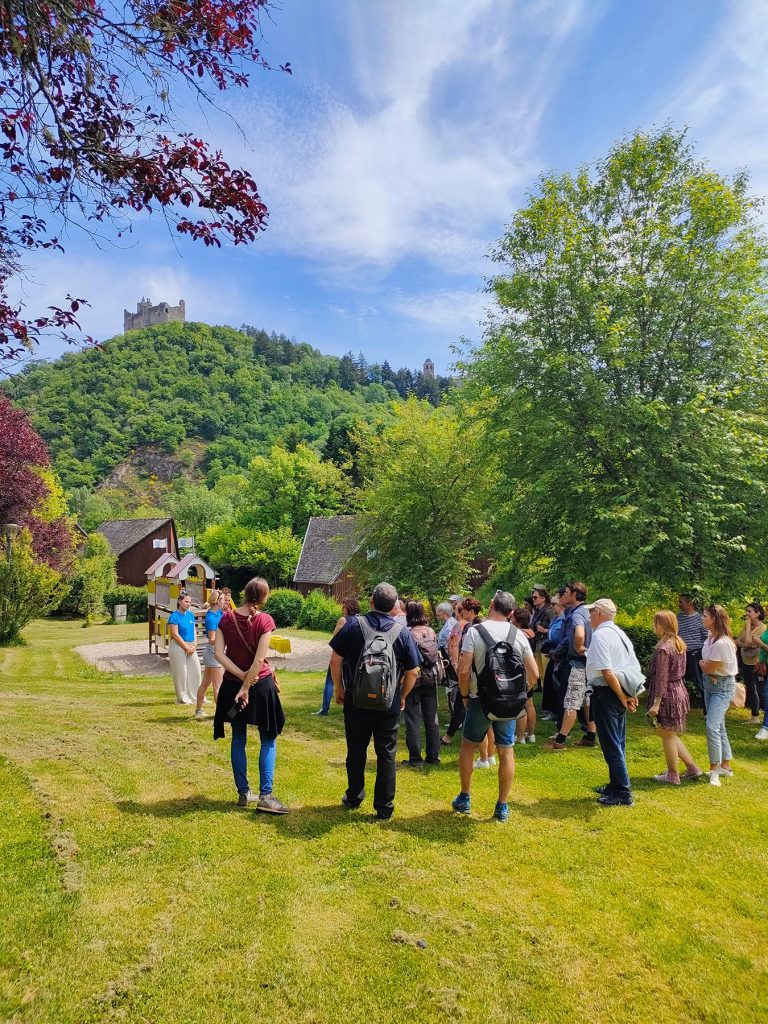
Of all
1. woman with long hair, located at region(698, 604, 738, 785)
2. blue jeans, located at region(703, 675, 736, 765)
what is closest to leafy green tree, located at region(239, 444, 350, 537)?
woman with long hair, located at region(698, 604, 738, 785)

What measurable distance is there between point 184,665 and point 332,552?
29.5 metres

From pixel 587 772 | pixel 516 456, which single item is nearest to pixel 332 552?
pixel 516 456

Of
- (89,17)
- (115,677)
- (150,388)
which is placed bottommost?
(115,677)

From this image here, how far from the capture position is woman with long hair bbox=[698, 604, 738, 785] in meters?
6.81

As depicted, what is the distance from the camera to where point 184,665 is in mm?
10609

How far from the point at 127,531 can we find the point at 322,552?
842 inches

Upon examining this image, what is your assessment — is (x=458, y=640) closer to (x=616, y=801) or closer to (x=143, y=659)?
(x=616, y=801)

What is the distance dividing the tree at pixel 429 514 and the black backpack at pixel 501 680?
14.9 meters

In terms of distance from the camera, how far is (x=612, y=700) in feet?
19.1

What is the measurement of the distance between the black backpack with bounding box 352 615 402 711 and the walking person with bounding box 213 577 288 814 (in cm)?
80

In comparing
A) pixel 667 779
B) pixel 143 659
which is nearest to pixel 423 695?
pixel 667 779

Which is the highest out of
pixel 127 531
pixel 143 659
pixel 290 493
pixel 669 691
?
pixel 290 493

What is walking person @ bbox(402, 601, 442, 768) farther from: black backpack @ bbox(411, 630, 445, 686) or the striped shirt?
the striped shirt

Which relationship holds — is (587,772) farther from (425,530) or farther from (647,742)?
(425,530)
